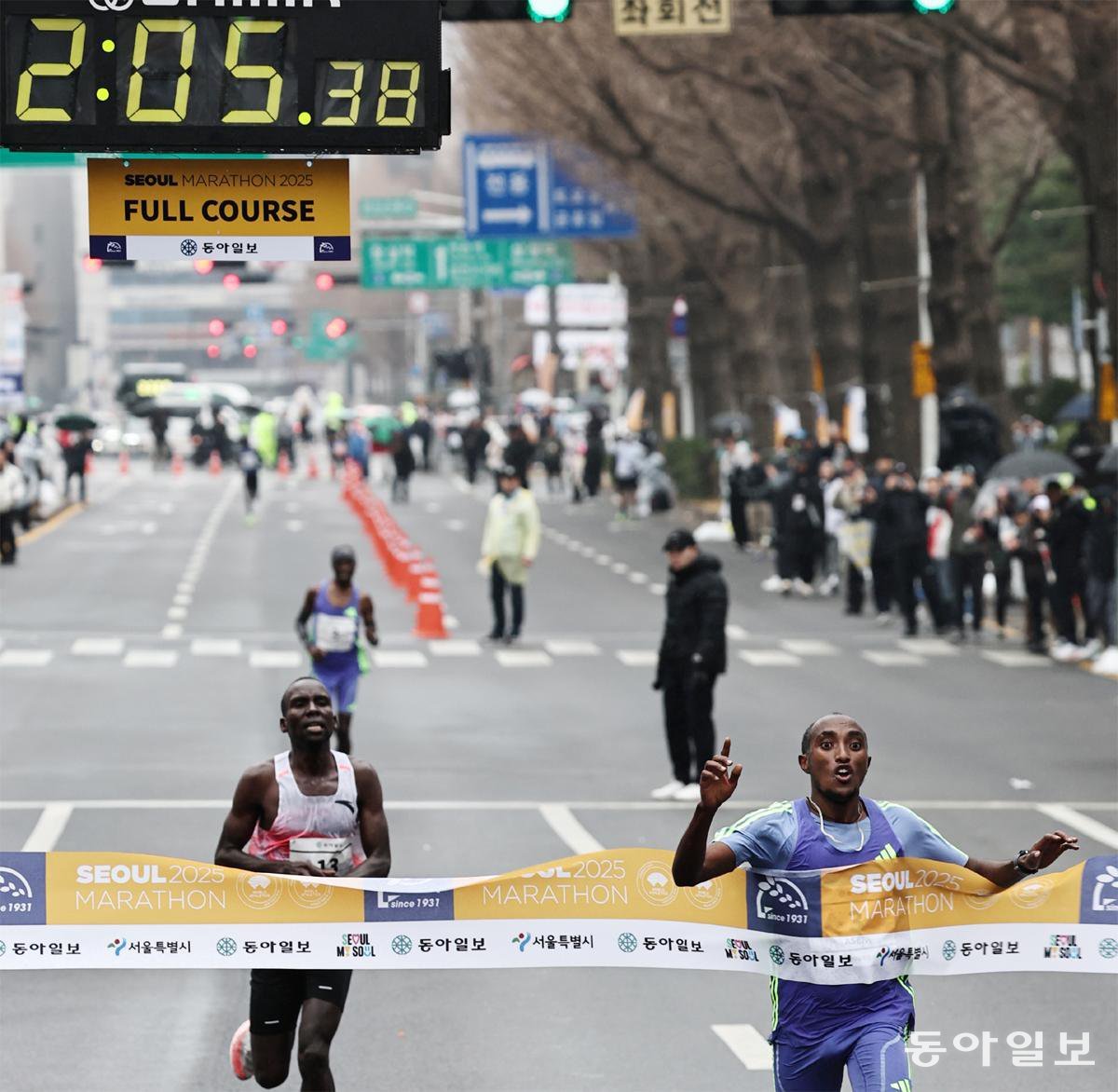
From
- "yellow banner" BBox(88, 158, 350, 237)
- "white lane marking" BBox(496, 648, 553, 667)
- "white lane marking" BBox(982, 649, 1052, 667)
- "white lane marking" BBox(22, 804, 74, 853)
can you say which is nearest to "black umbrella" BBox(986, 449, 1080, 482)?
"white lane marking" BBox(982, 649, 1052, 667)

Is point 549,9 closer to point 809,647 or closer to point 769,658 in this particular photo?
point 769,658

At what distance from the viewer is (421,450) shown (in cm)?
7331

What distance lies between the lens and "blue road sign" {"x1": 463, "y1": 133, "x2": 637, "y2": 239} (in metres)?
50.5

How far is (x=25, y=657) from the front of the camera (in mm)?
26766

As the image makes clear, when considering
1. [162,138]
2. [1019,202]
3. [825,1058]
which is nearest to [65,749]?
[162,138]

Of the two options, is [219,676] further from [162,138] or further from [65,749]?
[162,138]

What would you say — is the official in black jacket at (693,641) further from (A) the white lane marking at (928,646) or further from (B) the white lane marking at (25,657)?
(B) the white lane marking at (25,657)

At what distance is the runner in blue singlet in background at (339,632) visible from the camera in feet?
56.4

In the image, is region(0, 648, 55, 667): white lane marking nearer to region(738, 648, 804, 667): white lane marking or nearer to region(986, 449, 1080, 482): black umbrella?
region(738, 648, 804, 667): white lane marking

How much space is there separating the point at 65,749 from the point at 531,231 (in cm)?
3186

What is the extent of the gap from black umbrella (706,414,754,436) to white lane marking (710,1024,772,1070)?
1625 inches

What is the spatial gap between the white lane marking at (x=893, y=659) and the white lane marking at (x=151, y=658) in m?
7.01

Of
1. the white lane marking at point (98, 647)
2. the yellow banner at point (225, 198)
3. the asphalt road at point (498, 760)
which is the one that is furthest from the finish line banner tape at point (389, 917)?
the white lane marking at point (98, 647)

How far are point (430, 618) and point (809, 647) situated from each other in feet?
13.8
